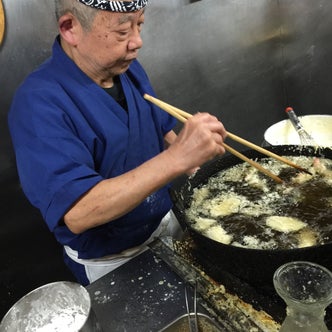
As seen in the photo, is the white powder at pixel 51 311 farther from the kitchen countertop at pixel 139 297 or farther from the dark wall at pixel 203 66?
the dark wall at pixel 203 66

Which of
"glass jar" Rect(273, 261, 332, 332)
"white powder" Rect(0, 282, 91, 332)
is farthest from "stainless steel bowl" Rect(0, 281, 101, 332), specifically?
"glass jar" Rect(273, 261, 332, 332)

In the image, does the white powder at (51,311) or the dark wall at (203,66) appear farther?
the dark wall at (203,66)

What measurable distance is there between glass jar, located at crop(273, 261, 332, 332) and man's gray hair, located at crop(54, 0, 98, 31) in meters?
1.10

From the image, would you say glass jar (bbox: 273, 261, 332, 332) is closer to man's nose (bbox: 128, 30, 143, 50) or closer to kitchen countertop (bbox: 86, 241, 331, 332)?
kitchen countertop (bbox: 86, 241, 331, 332)

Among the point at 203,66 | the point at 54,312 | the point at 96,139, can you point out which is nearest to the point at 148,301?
the point at 54,312

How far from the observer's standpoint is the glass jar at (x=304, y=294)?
90 centimetres

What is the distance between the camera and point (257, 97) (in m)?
3.61

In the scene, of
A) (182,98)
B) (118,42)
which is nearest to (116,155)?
(118,42)

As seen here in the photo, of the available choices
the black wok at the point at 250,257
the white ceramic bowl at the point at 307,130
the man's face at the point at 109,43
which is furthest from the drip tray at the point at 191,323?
the white ceramic bowl at the point at 307,130

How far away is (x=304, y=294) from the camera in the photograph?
94cm

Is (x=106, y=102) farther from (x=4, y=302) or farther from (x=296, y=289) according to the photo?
(x=4, y=302)

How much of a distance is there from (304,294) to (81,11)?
1221 mm

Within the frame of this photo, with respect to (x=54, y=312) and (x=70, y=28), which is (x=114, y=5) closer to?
(x=70, y=28)

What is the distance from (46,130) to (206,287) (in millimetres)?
825
